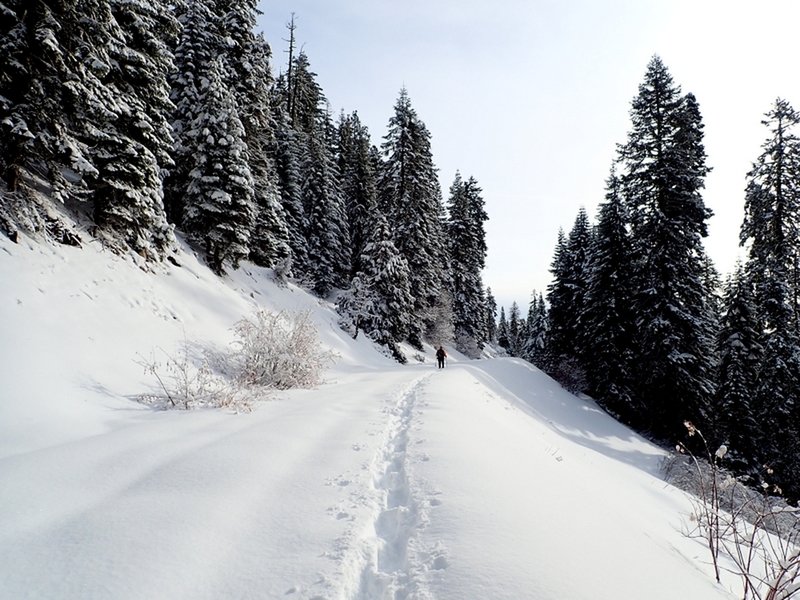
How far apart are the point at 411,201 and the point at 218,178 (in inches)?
679

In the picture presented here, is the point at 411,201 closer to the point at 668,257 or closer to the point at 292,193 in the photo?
the point at 292,193

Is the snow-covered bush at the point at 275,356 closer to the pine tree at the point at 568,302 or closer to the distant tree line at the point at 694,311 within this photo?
the distant tree line at the point at 694,311

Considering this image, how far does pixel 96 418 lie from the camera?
668 cm

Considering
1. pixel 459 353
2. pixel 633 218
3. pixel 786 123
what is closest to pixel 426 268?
pixel 459 353

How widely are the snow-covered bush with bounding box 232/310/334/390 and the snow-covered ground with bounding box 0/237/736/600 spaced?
4.59 feet

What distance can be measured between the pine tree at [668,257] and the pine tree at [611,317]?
49.7 inches

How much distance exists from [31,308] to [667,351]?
22.2 meters

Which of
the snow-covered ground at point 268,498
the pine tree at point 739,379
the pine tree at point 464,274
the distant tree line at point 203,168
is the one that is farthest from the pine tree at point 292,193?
the pine tree at point 739,379

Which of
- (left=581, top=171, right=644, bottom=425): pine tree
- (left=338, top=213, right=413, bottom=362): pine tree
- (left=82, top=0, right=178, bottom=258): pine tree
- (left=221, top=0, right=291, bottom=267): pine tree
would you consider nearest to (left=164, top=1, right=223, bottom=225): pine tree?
(left=221, top=0, right=291, bottom=267): pine tree

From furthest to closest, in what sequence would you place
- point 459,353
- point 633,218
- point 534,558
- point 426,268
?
1. point 459,353
2. point 426,268
3. point 633,218
4. point 534,558

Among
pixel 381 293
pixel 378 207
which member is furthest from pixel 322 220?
pixel 381 293

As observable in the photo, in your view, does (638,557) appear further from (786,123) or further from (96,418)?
(786,123)

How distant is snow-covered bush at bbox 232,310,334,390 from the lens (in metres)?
11.3

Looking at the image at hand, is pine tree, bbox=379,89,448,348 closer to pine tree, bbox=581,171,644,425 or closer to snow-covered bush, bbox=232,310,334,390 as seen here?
pine tree, bbox=581,171,644,425
